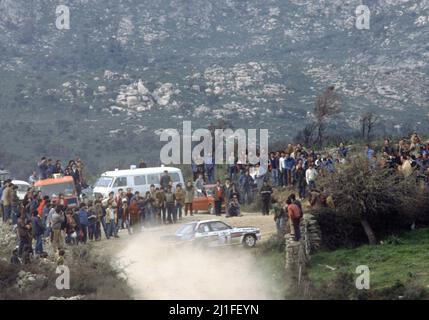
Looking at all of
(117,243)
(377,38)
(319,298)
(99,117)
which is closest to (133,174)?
(117,243)

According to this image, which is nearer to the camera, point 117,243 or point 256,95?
point 117,243

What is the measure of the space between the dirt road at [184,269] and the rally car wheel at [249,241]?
26 centimetres

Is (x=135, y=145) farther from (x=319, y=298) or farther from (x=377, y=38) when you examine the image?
(x=319, y=298)

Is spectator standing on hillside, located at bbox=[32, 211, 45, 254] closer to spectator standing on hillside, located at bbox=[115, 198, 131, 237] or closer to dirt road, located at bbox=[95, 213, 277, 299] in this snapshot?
dirt road, located at bbox=[95, 213, 277, 299]

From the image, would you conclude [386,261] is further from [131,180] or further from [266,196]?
[131,180]

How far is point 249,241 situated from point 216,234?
1.15 m

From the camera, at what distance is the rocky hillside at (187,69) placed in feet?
306

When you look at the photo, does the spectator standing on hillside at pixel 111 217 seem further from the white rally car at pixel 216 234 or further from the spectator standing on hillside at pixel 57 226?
the white rally car at pixel 216 234

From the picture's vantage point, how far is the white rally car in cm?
3431

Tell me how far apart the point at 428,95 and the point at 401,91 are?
8.53 ft

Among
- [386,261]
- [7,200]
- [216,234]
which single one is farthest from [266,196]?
[7,200]

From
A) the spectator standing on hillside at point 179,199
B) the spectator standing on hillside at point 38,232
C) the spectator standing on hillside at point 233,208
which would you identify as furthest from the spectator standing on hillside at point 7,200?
the spectator standing on hillside at point 233,208

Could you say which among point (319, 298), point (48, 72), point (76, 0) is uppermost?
point (76, 0)

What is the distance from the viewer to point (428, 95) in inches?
4001
